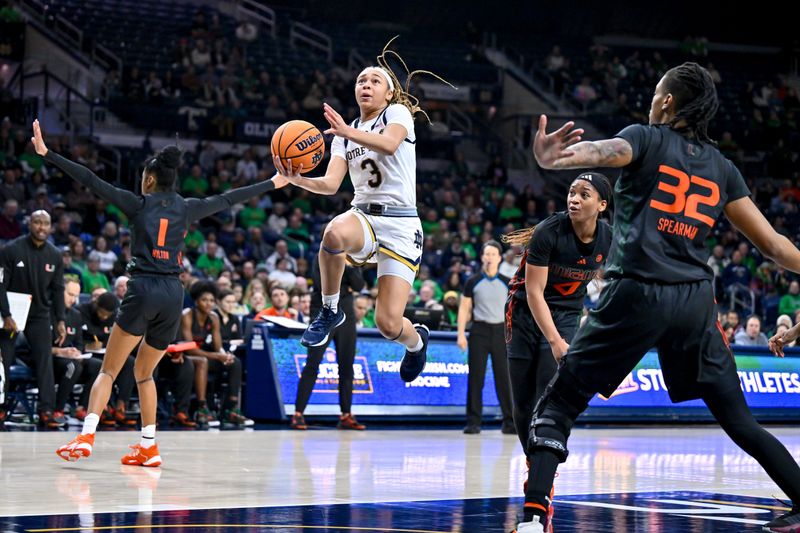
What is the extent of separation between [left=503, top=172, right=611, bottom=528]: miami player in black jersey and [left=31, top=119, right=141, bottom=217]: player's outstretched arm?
3.27 meters

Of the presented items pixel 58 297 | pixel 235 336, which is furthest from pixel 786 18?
pixel 58 297

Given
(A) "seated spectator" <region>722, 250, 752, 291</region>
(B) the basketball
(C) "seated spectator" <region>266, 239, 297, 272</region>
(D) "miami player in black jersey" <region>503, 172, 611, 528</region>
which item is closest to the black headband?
(D) "miami player in black jersey" <region>503, 172, 611, 528</region>

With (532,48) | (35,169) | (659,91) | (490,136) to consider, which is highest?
(532,48)

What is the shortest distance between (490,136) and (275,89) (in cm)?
660

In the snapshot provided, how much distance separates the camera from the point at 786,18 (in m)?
37.4

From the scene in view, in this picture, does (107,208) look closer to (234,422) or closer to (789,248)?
(234,422)

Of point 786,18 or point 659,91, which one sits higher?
point 786,18

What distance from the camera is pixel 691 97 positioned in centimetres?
538

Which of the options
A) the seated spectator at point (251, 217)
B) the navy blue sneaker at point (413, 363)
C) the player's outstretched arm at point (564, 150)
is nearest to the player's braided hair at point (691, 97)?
the player's outstretched arm at point (564, 150)

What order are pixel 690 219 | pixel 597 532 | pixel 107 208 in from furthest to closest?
pixel 107 208, pixel 597 532, pixel 690 219

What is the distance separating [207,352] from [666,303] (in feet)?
31.0

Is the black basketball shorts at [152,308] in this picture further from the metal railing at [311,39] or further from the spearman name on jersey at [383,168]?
the metal railing at [311,39]

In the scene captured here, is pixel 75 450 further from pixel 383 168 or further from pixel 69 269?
pixel 69 269

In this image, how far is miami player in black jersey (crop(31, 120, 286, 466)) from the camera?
355 inches
